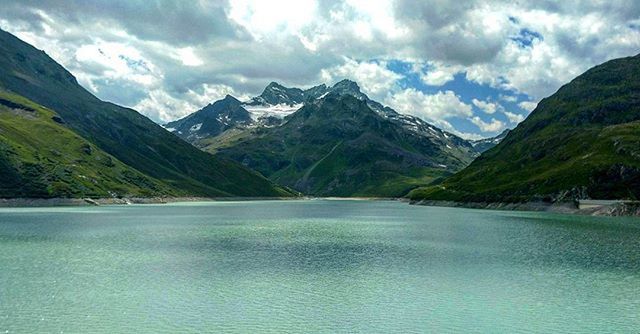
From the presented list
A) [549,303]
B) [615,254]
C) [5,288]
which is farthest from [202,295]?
[615,254]

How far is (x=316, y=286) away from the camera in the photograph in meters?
60.4

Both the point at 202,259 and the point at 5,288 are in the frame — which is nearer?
the point at 5,288

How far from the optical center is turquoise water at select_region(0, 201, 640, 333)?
4469cm

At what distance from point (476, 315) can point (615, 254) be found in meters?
56.4

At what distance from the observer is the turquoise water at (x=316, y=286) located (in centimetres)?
4469

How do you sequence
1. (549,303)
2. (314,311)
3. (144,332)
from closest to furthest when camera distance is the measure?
1. (144,332)
2. (314,311)
3. (549,303)

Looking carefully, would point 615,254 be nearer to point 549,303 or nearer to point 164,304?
point 549,303

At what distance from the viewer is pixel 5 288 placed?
5653cm

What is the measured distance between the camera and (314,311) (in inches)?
1918

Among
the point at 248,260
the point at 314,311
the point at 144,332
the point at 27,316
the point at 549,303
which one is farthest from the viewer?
the point at 248,260

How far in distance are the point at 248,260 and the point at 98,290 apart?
89.6 ft

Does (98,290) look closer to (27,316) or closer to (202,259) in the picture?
(27,316)

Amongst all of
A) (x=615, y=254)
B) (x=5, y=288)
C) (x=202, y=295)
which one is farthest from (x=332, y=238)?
(x=5, y=288)

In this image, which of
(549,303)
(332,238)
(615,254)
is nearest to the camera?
(549,303)
